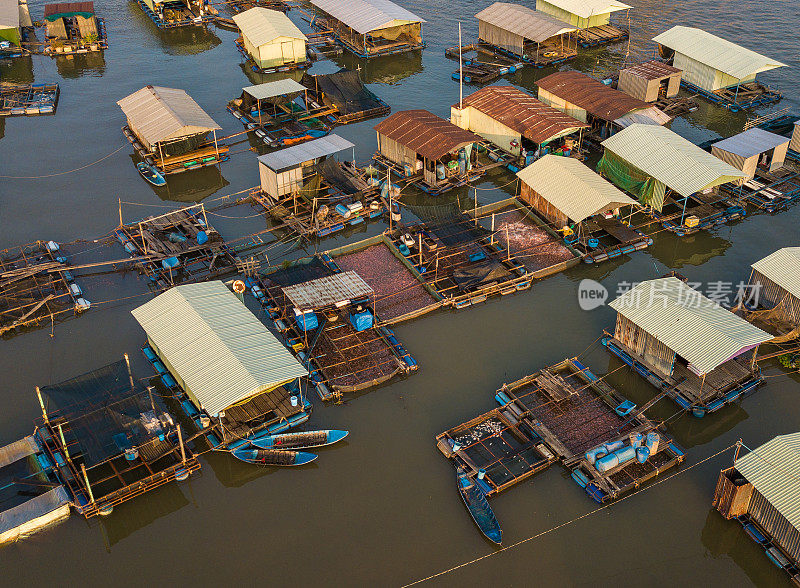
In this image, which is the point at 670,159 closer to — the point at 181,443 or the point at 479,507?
the point at 479,507

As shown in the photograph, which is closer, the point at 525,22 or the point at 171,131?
the point at 171,131

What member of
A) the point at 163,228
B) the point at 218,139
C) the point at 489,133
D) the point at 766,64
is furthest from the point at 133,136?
the point at 766,64

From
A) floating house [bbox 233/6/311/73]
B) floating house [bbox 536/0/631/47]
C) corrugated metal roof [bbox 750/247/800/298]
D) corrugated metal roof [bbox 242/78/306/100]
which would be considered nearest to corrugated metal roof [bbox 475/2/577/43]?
floating house [bbox 536/0/631/47]

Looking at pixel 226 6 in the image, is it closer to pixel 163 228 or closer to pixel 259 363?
pixel 163 228

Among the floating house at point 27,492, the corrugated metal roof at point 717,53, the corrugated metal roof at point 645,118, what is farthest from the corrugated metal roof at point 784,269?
the floating house at point 27,492

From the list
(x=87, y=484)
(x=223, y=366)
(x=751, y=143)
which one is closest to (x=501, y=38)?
(x=751, y=143)

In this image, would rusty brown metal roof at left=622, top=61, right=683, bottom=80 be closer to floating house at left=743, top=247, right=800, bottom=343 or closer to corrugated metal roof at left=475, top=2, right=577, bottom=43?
corrugated metal roof at left=475, top=2, right=577, bottom=43

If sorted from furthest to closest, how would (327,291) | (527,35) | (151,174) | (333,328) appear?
(527,35) < (151,174) < (333,328) < (327,291)
